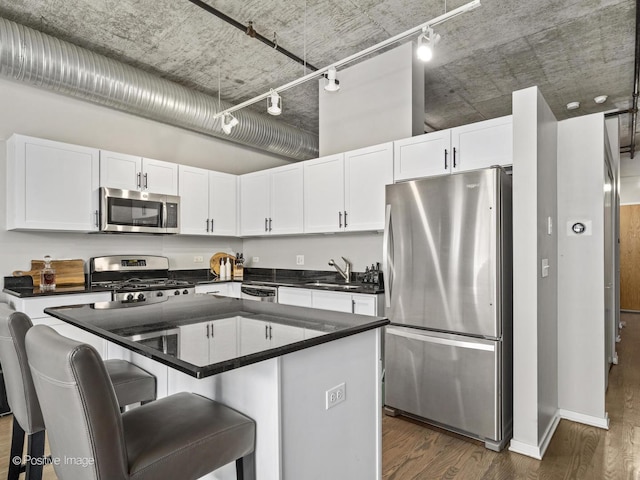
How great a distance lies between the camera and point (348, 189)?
3865 millimetres

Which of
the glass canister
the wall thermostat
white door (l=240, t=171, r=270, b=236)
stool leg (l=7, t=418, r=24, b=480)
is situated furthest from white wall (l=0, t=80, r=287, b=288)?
the wall thermostat

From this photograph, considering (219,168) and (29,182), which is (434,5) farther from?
(29,182)

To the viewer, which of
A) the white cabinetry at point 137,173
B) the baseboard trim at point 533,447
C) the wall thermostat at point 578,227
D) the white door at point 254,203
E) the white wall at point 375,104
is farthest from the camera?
the white door at point 254,203

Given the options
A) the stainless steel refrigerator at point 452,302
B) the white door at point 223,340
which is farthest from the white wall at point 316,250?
the white door at point 223,340

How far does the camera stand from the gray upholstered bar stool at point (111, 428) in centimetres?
105

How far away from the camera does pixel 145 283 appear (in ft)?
13.3

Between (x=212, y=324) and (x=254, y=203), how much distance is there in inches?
127

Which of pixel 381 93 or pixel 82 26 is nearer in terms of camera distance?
pixel 82 26

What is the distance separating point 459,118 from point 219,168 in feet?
11.3

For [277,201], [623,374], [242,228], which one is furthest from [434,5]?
[623,374]

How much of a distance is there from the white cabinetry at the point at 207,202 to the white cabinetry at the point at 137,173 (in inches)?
5.1

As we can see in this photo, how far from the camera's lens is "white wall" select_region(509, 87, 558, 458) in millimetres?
2482

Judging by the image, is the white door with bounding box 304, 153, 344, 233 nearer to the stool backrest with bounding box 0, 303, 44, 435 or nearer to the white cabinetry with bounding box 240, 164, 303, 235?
the white cabinetry with bounding box 240, 164, 303, 235

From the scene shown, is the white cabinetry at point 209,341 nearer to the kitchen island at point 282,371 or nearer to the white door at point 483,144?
the kitchen island at point 282,371
